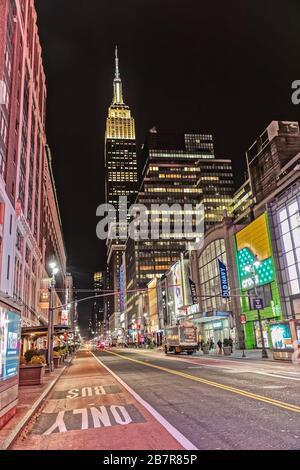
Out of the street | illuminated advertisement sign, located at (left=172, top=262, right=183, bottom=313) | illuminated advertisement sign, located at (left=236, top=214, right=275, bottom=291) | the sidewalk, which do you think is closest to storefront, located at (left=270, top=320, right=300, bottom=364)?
the street

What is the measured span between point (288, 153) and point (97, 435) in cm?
11994

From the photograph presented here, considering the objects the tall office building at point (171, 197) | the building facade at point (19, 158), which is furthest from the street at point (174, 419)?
the tall office building at point (171, 197)

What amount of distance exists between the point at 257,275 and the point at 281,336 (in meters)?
22.3

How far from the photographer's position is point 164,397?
14484mm

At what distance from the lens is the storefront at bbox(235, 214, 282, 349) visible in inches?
1941

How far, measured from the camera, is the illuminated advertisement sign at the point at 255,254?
50406 mm

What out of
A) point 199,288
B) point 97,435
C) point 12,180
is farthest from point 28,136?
point 97,435

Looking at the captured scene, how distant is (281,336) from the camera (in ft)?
104

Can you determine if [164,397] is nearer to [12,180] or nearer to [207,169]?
[12,180]

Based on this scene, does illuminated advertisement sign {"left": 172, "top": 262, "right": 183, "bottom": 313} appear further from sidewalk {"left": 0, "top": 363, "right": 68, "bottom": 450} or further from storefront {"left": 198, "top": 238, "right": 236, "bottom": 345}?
sidewalk {"left": 0, "top": 363, "right": 68, "bottom": 450}

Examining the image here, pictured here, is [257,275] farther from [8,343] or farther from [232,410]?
[8,343]

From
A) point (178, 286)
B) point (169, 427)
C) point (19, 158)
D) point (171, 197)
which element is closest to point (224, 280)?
point (19, 158)

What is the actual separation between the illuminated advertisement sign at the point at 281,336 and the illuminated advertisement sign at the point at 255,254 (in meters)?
15.6

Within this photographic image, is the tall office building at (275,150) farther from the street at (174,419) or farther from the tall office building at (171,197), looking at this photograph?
the street at (174,419)
